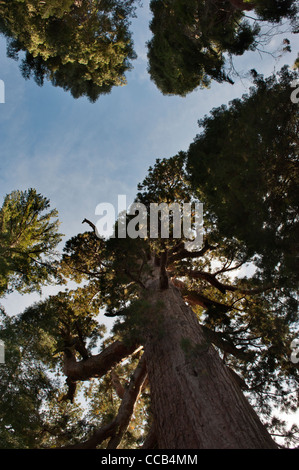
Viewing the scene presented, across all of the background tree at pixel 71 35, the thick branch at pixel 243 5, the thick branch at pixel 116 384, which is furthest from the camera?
the background tree at pixel 71 35

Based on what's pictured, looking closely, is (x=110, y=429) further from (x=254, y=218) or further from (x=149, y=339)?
(x=254, y=218)

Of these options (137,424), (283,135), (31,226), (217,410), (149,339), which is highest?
(31,226)

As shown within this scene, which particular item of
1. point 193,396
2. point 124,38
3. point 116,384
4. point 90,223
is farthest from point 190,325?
point 124,38

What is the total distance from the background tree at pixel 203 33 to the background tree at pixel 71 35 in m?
1.95

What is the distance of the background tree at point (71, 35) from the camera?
1152 cm

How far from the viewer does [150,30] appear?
48.6 feet

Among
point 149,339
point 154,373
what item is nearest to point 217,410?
point 154,373

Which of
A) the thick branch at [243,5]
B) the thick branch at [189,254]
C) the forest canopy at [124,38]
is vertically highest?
the forest canopy at [124,38]

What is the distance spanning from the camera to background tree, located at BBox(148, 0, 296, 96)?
6988 mm

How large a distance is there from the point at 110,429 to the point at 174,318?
3579mm

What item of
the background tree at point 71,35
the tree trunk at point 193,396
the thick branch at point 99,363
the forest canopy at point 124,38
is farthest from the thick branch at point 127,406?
the background tree at point 71,35

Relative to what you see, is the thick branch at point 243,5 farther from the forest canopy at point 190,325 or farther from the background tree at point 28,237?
the background tree at point 28,237

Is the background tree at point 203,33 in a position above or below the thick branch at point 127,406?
above

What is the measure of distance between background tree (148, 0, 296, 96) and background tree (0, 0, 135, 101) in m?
1.95
